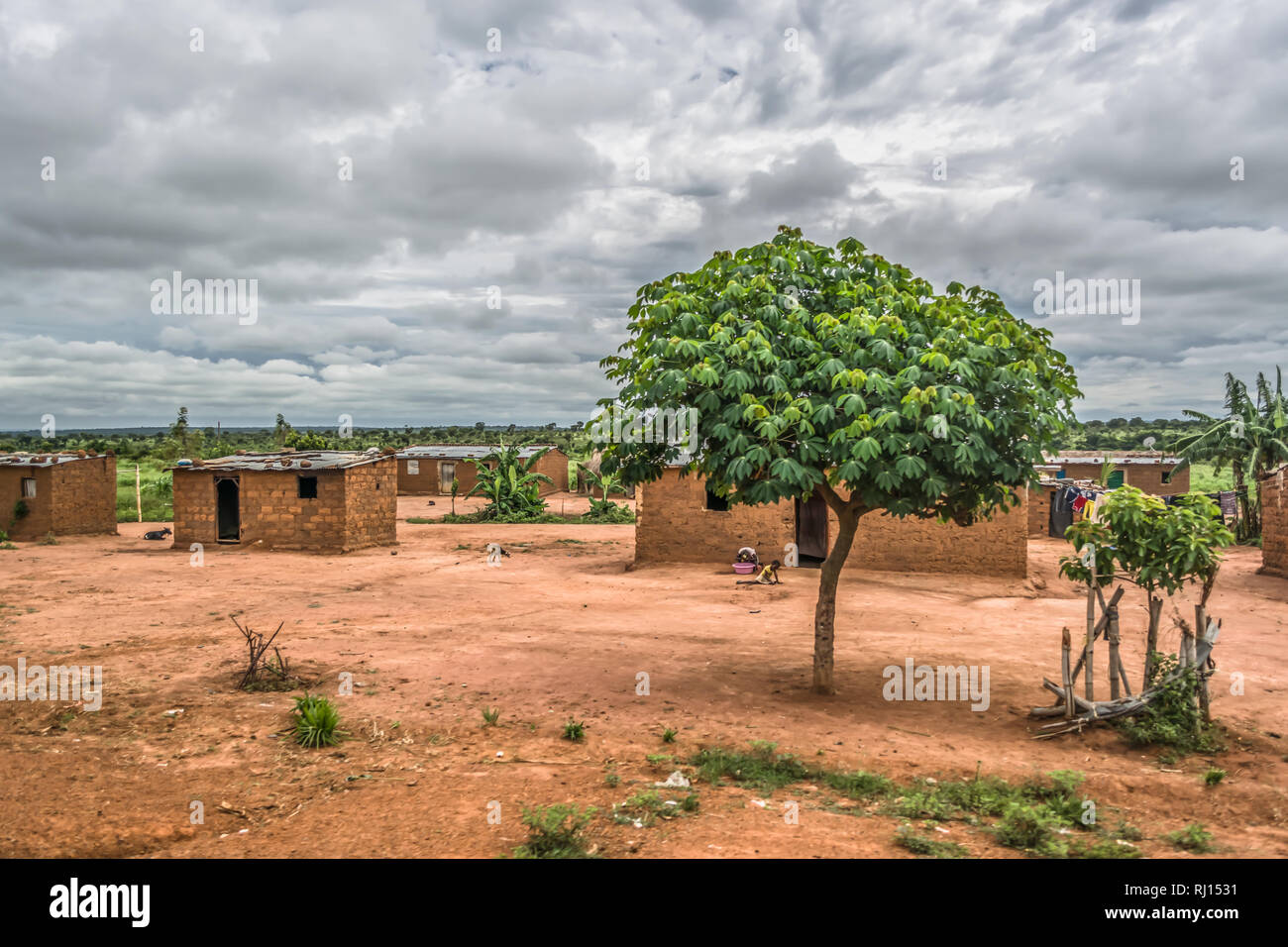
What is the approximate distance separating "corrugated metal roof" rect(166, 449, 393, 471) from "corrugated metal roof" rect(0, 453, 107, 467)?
4.44 metres

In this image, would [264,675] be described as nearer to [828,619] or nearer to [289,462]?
[828,619]

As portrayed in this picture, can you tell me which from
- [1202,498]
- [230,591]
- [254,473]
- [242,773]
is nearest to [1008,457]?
[1202,498]

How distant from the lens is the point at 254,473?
22.7 meters

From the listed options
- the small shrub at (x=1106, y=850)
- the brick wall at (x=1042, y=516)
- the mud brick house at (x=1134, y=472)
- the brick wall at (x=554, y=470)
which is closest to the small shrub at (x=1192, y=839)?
the small shrub at (x=1106, y=850)

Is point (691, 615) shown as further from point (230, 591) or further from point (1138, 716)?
point (230, 591)

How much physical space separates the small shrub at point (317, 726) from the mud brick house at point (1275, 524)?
804 inches

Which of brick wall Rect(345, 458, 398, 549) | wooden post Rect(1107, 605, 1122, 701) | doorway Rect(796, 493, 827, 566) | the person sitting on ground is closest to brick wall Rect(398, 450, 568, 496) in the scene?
brick wall Rect(345, 458, 398, 549)

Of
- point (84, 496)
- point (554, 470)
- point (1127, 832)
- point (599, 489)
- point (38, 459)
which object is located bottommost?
point (1127, 832)

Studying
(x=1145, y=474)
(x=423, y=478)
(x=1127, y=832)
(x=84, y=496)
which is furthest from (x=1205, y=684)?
(x=423, y=478)

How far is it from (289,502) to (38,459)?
9.30 m

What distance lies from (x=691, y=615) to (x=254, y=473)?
14899 mm

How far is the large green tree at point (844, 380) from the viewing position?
7441 mm

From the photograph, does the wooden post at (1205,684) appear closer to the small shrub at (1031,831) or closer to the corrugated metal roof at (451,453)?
the small shrub at (1031,831)

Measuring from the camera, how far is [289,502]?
74.1 ft
